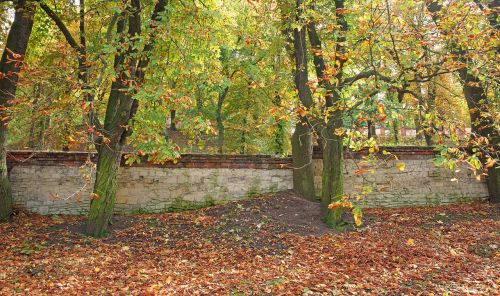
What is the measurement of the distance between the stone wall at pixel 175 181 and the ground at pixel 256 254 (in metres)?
0.62

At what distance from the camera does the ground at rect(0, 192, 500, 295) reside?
5203 mm

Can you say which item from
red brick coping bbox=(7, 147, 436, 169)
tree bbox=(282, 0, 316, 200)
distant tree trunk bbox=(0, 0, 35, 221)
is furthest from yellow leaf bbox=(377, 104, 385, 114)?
distant tree trunk bbox=(0, 0, 35, 221)

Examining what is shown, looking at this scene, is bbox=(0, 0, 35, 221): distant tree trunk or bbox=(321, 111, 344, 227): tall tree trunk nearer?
bbox=(0, 0, 35, 221): distant tree trunk

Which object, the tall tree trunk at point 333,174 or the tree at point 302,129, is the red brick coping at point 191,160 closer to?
the tree at point 302,129

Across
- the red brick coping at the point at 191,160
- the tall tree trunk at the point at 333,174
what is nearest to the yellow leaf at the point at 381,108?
the tall tree trunk at the point at 333,174

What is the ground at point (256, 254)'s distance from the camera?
17.1ft

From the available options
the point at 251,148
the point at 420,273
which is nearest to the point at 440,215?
the point at 420,273

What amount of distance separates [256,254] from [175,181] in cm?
373

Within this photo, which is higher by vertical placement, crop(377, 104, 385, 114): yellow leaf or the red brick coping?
crop(377, 104, 385, 114): yellow leaf

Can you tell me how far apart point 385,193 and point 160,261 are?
263 inches

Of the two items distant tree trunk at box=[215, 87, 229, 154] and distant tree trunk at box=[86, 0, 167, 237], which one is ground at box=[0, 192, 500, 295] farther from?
distant tree trunk at box=[215, 87, 229, 154]

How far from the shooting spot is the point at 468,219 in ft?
28.9

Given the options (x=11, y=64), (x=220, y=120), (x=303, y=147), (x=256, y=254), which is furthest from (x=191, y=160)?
(x=220, y=120)

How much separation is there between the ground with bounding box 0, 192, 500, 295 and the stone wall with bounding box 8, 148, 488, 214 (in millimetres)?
621
